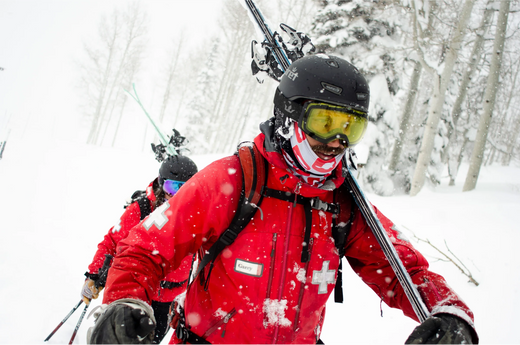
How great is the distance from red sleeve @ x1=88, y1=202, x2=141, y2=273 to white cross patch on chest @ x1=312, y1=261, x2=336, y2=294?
8.49 feet

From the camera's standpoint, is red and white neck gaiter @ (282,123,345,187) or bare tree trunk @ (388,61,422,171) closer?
red and white neck gaiter @ (282,123,345,187)

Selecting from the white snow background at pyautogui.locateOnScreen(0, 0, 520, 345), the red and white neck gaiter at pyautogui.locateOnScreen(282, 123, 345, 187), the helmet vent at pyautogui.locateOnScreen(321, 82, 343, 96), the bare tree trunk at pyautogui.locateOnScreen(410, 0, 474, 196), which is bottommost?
the white snow background at pyautogui.locateOnScreen(0, 0, 520, 345)

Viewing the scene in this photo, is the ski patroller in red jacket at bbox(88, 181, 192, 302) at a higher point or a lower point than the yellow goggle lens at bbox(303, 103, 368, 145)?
lower

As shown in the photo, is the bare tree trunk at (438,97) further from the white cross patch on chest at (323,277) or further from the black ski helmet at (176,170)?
the white cross patch on chest at (323,277)

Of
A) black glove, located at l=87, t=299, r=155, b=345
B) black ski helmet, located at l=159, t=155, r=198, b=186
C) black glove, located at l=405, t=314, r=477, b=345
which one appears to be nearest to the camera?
black glove, located at l=87, t=299, r=155, b=345

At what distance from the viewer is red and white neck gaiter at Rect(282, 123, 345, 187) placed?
1.81 meters

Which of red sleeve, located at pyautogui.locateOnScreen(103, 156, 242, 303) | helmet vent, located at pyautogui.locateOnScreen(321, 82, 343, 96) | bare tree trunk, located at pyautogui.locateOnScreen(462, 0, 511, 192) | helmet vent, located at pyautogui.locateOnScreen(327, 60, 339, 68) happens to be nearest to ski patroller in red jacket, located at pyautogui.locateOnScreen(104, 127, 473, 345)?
red sleeve, located at pyautogui.locateOnScreen(103, 156, 242, 303)

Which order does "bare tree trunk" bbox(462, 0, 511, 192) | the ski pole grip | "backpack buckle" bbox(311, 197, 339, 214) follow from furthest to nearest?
1. "bare tree trunk" bbox(462, 0, 511, 192)
2. the ski pole grip
3. "backpack buckle" bbox(311, 197, 339, 214)

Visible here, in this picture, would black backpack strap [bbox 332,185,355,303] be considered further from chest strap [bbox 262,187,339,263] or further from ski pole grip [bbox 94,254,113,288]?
ski pole grip [bbox 94,254,113,288]

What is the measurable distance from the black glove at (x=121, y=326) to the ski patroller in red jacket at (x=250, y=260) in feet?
0.75

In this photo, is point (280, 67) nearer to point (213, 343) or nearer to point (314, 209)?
point (314, 209)

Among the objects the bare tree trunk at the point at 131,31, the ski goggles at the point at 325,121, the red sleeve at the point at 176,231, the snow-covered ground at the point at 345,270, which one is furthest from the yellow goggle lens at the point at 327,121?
the bare tree trunk at the point at 131,31

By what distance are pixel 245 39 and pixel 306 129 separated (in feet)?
84.3

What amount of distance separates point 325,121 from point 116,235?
9.82ft
